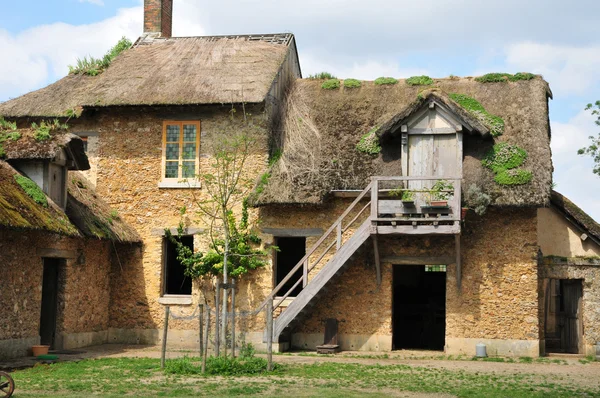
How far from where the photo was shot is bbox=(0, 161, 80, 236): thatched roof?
15.7 metres

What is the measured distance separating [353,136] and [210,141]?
12.6 feet

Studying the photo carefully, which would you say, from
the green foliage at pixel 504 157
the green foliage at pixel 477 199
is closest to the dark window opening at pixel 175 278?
the green foliage at pixel 477 199

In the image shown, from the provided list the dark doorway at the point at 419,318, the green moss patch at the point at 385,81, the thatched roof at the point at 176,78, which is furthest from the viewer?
the dark doorway at the point at 419,318

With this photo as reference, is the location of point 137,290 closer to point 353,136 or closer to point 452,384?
point 353,136

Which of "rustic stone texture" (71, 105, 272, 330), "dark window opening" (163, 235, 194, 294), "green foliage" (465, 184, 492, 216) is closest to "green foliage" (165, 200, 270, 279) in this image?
"rustic stone texture" (71, 105, 272, 330)

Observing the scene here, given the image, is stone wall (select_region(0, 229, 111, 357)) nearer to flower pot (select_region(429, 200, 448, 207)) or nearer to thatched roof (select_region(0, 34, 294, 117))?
thatched roof (select_region(0, 34, 294, 117))

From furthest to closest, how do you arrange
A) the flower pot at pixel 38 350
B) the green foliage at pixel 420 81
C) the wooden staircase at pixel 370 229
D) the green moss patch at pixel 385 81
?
the green moss patch at pixel 385 81 < the green foliage at pixel 420 81 < the wooden staircase at pixel 370 229 < the flower pot at pixel 38 350

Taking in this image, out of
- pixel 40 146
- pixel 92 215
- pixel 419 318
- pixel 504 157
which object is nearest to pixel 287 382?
pixel 92 215

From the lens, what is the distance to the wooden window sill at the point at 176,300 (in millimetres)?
21250

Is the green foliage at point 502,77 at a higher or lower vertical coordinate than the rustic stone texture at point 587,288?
higher

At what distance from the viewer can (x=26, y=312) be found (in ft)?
56.9

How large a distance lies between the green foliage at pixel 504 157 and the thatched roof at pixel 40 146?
394 inches

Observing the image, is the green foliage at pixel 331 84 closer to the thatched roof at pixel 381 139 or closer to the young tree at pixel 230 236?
the thatched roof at pixel 381 139

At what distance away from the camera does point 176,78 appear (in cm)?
2231
